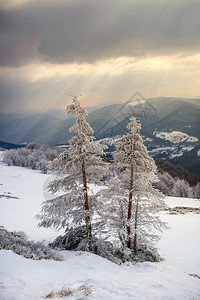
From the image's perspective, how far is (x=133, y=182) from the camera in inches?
467

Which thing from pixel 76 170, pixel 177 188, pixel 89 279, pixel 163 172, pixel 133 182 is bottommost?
pixel 89 279

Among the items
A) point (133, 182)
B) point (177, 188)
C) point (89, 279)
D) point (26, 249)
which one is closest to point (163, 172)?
point (177, 188)

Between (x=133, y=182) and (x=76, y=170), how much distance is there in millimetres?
3692

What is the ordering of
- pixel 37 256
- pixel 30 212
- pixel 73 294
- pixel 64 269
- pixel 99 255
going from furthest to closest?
pixel 30 212
pixel 99 255
pixel 37 256
pixel 64 269
pixel 73 294

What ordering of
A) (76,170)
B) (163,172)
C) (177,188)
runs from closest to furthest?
(76,170) < (177,188) < (163,172)

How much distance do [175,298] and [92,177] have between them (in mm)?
6598

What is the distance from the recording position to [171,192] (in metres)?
68.3

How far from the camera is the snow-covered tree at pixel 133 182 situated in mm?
11336

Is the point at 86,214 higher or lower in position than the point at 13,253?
higher

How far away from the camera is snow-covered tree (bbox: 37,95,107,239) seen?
10.6 m

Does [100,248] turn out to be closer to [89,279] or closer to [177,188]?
[89,279]

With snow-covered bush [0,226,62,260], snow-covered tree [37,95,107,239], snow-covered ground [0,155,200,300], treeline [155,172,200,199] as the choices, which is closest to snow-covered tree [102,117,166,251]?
snow-covered tree [37,95,107,239]

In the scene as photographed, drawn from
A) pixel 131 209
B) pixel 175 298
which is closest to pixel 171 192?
pixel 131 209

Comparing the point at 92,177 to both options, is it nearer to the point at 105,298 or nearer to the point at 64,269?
the point at 64,269
